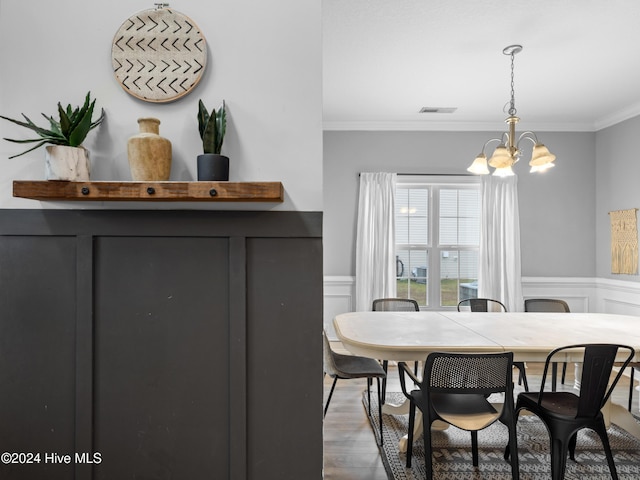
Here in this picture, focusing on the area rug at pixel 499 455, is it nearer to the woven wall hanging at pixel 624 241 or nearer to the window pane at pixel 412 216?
the woven wall hanging at pixel 624 241

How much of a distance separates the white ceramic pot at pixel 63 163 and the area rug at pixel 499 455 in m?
2.10

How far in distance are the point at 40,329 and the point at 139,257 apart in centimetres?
38

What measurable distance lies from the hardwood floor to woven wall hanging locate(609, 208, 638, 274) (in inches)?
44.3

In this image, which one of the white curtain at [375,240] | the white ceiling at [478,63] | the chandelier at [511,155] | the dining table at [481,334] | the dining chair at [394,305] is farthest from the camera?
the white curtain at [375,240]

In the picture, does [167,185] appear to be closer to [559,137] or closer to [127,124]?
[127,124]

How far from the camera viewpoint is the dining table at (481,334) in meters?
2.25

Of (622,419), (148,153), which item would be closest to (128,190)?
(148,153)

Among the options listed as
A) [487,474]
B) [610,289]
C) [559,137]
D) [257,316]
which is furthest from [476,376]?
[559,137]

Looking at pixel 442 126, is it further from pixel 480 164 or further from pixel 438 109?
pixel 480 164

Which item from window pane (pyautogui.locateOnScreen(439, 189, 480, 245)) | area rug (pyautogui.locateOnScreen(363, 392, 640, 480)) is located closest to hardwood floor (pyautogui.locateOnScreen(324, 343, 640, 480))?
area rug (pyautogui.locateOnScreen(363, 392, 640, 480))

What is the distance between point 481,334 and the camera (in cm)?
258

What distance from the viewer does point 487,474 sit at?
228 centimetres

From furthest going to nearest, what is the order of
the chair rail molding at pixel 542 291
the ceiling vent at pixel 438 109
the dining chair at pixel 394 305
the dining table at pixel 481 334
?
the chair rail molding at pixel 542 291, the ceiling vent at pixel 438 109, the dining chair at pixel 394 305, the dining table at pixel 481 334

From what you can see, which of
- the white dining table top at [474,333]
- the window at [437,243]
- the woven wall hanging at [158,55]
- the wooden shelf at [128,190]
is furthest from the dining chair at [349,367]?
the window at [437,243]
